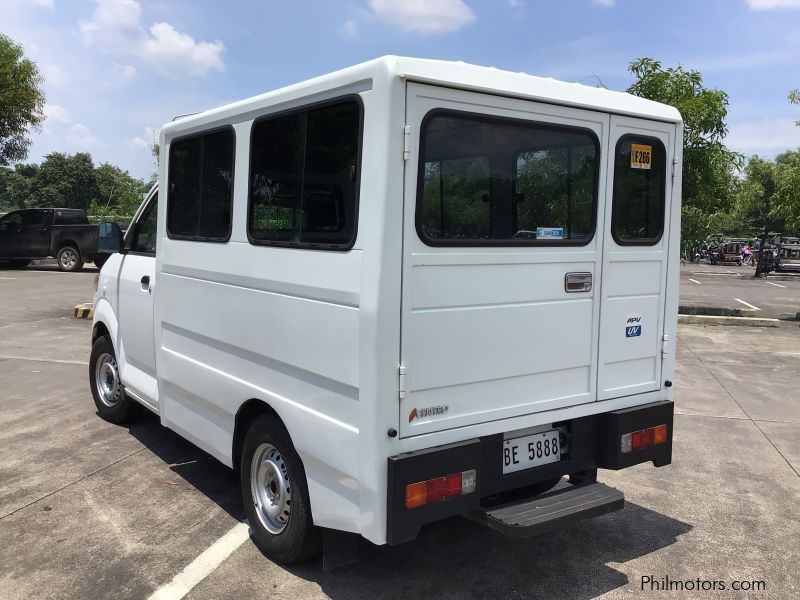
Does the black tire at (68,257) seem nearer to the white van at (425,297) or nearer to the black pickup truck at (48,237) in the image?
the black pickup truck at (48,237)

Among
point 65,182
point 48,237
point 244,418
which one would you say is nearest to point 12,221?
point 48,237

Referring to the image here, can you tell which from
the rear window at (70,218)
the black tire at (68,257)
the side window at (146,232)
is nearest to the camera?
the side window at (146,232)

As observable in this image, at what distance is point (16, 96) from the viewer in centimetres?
2358

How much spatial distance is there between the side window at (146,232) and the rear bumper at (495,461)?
3041 millimetres

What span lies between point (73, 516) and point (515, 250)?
10.1 feet

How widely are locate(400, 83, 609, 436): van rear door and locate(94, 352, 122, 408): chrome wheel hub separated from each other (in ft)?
12.1

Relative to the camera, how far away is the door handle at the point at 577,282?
343cm

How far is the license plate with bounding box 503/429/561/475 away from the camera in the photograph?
3342mm

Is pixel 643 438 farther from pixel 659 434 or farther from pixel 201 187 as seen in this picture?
pixel 201 187

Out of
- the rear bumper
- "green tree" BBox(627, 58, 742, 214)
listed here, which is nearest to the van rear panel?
the rear bumper

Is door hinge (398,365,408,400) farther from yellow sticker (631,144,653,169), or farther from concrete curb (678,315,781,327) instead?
concrete curb (678,315,781,327)

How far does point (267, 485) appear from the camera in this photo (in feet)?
12.1

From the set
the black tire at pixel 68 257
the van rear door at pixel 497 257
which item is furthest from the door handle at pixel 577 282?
the black tire at pixel 68 257

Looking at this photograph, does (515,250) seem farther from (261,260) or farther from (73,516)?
(73,516)
